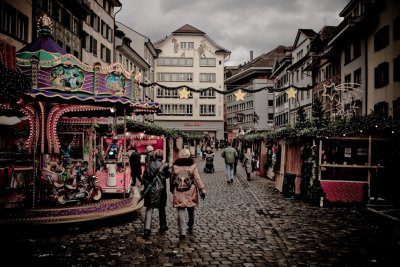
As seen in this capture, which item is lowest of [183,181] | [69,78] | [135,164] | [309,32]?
[135,164]

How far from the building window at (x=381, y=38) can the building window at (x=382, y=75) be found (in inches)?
48.3

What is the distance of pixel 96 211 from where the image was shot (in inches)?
406

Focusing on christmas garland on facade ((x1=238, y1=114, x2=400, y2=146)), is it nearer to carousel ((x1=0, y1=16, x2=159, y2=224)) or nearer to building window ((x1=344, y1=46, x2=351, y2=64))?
carousel ((x1=0, y1=16, x2=159, y2=224))

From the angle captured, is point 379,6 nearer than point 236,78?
Yes

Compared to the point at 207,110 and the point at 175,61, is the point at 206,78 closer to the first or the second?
the point at 207,110

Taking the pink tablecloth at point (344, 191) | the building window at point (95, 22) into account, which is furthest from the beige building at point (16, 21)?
the pink tablecloth at point (344, 191)

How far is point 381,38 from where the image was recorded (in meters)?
26.8

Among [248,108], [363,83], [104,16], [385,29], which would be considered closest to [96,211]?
[385,29]

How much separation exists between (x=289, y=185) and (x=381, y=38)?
15.8 m

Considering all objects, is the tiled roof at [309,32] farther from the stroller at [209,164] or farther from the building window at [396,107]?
the stroller at [209,164]

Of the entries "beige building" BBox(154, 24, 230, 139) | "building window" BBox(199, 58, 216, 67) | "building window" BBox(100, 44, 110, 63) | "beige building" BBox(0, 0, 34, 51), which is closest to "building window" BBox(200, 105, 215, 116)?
"beige building" BBox(154, 24, 230, 139)

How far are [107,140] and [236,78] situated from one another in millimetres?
63595

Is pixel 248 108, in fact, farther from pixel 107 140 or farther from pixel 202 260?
pixel 202 260

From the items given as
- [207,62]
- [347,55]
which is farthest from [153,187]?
[207,62]
